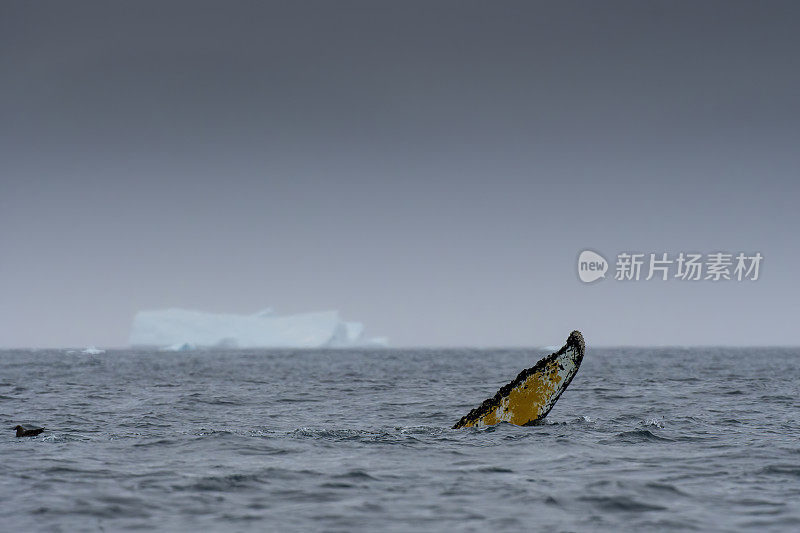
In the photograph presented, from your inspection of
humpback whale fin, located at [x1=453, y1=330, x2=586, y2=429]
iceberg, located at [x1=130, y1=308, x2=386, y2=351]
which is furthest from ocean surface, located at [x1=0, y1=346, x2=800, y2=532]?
iceberg, located at [x1=130, y1=308, x2=386, y2=351]

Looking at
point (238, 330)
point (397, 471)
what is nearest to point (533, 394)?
A: point (397, 471)

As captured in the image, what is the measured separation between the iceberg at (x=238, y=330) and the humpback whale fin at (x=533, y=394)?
13150 centimetres

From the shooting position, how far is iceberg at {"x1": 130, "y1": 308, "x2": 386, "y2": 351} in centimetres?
15112

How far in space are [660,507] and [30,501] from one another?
870cm

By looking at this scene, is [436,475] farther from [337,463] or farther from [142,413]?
[142,413]

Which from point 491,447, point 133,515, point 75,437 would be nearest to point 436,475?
point 491,447

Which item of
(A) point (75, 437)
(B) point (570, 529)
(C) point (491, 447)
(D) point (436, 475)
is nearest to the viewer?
(B) point (570, 529)

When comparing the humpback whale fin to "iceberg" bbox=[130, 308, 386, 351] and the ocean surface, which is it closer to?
the ocean surface

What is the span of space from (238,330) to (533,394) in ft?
489

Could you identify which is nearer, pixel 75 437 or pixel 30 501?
pixel 30 501

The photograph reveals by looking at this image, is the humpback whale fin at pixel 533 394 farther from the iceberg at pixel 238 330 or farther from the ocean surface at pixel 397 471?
the iceberg at pixel 238 330

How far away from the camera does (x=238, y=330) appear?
16250 cm

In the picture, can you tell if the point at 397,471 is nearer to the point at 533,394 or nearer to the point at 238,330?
the point at 533,394

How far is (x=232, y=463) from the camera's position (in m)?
13.6
